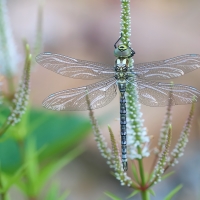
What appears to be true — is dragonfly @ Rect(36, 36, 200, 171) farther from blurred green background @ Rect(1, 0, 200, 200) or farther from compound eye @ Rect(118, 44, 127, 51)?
blurred green background @ Rect(1, 0, 200, 200)

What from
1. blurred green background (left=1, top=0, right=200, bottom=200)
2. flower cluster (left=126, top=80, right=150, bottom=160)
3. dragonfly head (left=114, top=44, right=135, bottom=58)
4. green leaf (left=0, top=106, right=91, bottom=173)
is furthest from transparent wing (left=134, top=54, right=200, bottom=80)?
green leaf (left=0, top=106, right=91, bottom=173)

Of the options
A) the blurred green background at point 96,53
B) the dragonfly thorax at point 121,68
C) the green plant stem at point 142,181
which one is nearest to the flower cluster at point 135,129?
the green plant stem at point 142,181

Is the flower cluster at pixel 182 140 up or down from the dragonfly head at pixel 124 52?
down

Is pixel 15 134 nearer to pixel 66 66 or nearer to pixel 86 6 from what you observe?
pixel 66 66

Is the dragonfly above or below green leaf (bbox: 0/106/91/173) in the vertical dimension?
above

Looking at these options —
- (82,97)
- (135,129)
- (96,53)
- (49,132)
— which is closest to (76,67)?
(82,97)

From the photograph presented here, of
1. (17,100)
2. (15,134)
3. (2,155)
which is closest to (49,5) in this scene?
(2,155)

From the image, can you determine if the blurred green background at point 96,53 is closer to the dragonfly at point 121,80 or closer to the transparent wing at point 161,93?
the dragonfly at point 121,80
